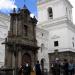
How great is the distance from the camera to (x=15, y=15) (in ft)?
97.1

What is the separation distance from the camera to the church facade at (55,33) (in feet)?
143

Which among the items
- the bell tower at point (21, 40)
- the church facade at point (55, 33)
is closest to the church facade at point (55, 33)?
the church facade at point (55, 33)

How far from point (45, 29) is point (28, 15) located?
1574 cm

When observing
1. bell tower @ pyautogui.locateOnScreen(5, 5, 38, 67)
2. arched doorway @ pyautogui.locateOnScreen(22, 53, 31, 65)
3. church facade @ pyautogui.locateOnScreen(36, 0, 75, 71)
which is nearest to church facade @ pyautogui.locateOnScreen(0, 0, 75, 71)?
church facade @ pyautogui.locateOnScreen(36, 0, 75, 71)

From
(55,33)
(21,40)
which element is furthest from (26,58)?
(55,33)

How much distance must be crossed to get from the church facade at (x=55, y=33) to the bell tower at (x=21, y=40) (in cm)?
1156

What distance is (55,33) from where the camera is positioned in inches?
1799

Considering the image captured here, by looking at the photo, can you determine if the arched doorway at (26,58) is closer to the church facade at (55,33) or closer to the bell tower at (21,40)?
the bell tower at (21,40)

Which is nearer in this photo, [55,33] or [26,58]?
[26,58]

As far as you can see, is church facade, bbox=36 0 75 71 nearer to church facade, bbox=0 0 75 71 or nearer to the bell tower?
church facade, bbox=0 0 75 71

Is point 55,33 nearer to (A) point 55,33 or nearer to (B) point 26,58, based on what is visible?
(A) point 55,33

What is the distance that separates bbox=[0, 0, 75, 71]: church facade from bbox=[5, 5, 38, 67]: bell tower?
1156cm

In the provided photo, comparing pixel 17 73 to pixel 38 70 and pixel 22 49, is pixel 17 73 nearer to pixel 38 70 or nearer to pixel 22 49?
pixel 38 70

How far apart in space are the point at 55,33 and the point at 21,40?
17.4 meters
